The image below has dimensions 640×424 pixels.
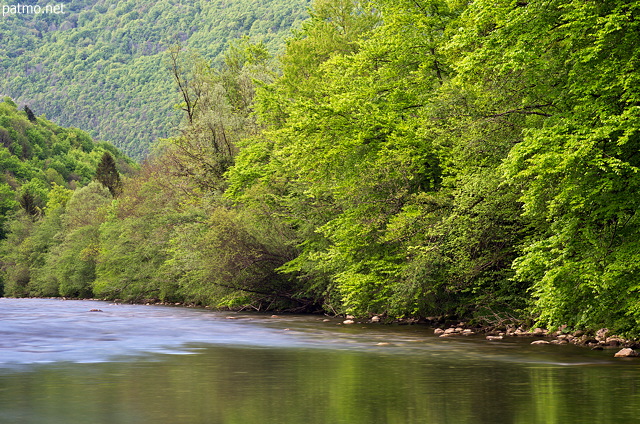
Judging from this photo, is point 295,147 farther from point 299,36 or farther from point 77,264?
point 77,264

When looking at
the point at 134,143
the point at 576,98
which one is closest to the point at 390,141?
the point at 576,98

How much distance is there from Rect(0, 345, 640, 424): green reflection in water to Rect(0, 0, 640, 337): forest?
3.59m

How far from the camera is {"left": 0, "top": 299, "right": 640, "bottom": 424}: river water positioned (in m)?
12.3

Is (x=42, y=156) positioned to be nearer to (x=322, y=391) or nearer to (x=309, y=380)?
(x=309, y=380)

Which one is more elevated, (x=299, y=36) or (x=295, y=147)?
(x=299, y=36)

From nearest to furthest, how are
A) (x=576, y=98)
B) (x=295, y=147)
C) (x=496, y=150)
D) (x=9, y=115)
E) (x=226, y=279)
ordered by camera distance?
1. (x=576, y=98)
2. (x=496, y=150)
3. (x=295, y=147)
4. (x=226, y=279)
5. (x=9, y=115)

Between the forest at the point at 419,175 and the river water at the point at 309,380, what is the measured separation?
2672 millimetres

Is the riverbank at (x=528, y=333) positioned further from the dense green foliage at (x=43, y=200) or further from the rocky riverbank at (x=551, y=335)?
the dense green foliage at (x=43, y=200)

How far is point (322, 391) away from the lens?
14.9 m

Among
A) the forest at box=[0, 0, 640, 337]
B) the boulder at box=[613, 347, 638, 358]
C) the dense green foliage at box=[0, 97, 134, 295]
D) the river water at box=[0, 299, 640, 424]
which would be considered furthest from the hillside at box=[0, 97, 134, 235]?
the boulder at box=[613, 347, 638, 358]

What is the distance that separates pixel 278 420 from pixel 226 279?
32.5 metres

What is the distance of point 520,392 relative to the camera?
14484 mm

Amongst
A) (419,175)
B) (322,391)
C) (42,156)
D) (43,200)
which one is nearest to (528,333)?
(419,175)

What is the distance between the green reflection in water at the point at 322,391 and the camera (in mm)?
12141
